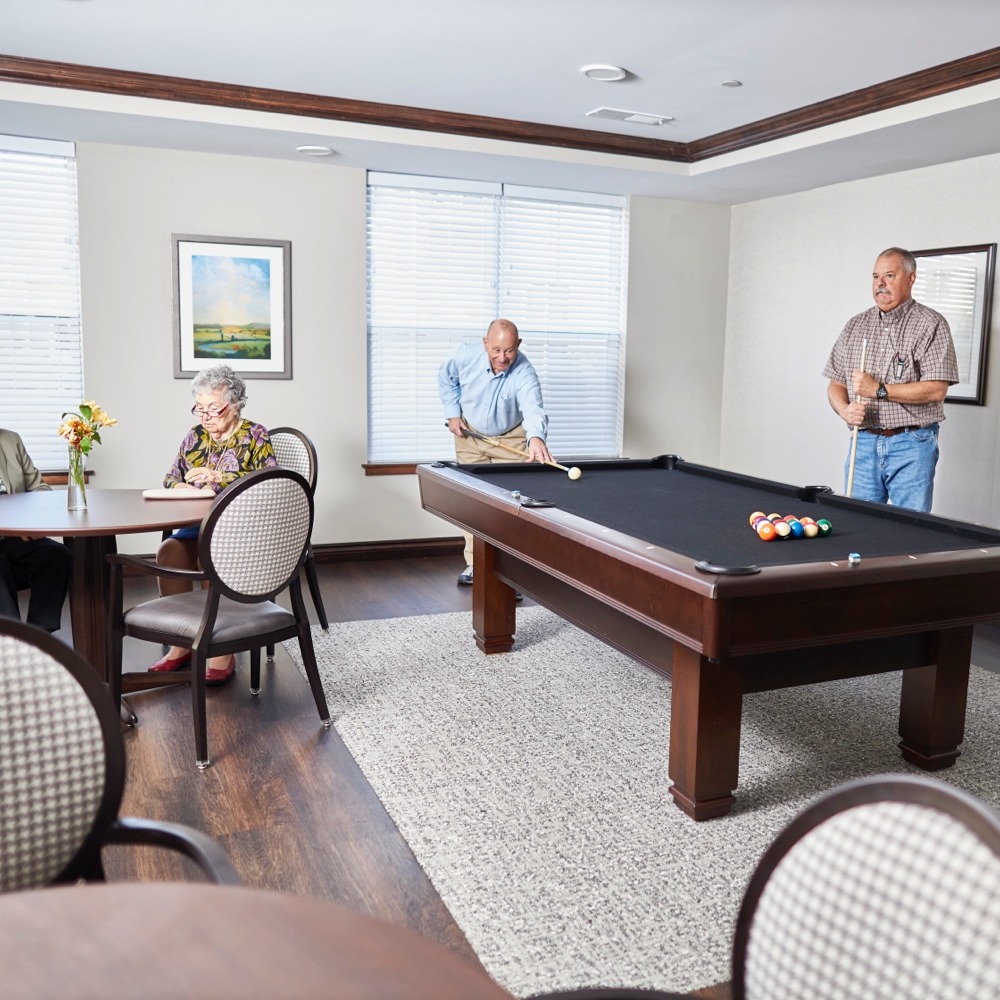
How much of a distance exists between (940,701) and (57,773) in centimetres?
245

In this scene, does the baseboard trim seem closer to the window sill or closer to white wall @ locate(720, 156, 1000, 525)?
the window sill

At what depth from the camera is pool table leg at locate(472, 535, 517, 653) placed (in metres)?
3.85

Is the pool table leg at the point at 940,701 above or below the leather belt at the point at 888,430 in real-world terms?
below

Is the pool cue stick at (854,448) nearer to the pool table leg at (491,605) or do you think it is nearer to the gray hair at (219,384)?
the pool table leg at (491,605)

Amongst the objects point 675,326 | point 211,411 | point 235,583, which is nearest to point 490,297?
point 675,326

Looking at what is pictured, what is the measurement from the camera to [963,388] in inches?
183

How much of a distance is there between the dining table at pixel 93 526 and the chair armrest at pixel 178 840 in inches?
67.0

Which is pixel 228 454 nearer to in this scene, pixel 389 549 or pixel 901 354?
pixel 389 549

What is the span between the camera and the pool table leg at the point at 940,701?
9.23 feet

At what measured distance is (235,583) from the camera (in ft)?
9.34

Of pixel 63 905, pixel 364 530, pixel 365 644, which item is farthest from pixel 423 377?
pixel 63 905

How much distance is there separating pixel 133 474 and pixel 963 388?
4216mm

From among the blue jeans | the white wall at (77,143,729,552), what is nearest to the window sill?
the white wall at (77,143,729,552)

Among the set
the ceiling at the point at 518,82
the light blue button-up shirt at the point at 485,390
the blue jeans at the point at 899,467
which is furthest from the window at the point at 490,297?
the blue jeans at the point at 899,467
